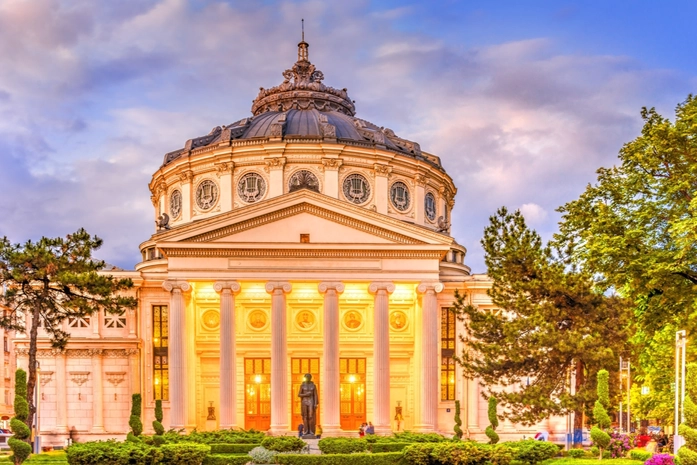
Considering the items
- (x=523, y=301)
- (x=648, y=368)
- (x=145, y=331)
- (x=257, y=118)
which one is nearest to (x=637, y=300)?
(x=523, y=301)

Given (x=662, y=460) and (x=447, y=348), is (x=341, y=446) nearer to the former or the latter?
(x=662, y=460)

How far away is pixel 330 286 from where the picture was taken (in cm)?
5462

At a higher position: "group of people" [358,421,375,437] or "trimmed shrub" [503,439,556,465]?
"trimmed shrub" [503,439,556,465]

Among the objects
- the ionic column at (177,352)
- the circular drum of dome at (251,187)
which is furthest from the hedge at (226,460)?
the circular drum of dome at (251,187)

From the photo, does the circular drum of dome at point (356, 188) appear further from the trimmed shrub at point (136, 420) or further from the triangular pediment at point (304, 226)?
the trimmed shrub at point (136, 420)

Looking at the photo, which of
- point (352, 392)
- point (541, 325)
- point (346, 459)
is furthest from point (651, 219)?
point (352, 392)

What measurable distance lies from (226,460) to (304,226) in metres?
21.8

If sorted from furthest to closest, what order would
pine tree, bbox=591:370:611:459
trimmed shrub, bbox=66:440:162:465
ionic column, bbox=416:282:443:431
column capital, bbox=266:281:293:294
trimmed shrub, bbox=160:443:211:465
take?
ionic column, bbox=416:282:443:431 < column capital, bbox=266:281:293:294 < pine tree, bbox=591:370:611:459 < trimmed shrub, bbox=160:443:211:465 < trimmed shrub, bbox=66:440:162:465

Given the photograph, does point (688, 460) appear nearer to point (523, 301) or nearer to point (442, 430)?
point (523, 301)

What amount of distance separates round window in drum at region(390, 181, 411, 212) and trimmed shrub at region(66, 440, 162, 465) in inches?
1557

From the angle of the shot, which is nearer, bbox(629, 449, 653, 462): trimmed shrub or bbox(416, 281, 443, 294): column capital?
bbox(629, 449, 653, 462): trimmed shrub

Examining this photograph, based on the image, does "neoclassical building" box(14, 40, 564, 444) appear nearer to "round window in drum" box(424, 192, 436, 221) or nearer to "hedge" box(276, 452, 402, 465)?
"round window in drum" box(424, 192, 436, 221)

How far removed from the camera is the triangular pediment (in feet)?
179

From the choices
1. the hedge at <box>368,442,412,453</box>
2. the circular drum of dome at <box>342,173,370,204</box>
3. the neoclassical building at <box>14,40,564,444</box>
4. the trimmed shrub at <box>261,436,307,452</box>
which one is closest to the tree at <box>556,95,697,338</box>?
the hedge at <box>368,442,412,453</box>
